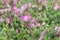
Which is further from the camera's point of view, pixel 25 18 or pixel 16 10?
pixel 16 10

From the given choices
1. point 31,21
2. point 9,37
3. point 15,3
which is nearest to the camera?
point 9,37

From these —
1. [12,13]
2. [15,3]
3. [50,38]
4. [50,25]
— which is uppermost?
[15,3]

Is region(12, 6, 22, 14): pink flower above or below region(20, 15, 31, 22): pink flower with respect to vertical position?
above

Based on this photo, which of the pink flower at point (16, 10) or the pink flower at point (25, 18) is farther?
the pink flower at point (16, 10)

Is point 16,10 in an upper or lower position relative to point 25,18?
upper

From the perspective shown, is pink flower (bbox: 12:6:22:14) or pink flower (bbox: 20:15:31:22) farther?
pink flower (bbox: 12:6:22:14)

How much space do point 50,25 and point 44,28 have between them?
237 mm

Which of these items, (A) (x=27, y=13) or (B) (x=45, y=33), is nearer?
(B) (x=45, y=33)

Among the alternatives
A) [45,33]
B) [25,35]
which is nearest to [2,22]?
[25,35]

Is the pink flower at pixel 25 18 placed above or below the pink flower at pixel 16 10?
below

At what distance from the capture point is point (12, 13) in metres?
5.27

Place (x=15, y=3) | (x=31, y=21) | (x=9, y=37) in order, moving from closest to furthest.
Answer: (x=9, y=37), (x=31, y=21), (x=15, y=3)

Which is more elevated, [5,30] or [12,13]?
[12,13]

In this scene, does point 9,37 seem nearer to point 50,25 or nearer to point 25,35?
point 25,35
